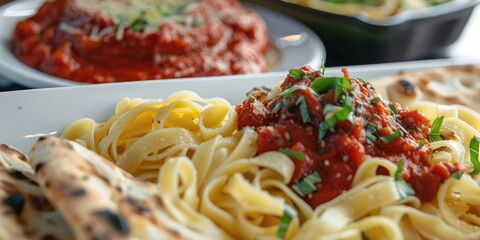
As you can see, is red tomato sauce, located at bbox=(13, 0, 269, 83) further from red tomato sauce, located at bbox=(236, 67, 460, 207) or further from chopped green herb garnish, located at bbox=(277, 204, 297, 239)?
chopped green herb garnish, located at bbox=(277, 204, 297, 239)

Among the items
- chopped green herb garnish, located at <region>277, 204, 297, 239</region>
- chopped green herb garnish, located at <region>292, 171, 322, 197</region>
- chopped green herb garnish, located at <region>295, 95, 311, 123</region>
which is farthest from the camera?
chopped green herb garnish, located at <region>295, 95, 311, 123</region>

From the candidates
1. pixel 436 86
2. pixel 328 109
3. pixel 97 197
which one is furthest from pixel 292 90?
pixel 436 86

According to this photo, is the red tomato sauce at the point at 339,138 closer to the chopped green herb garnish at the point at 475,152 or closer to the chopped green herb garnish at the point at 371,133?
the chopped green herb garnish at the point at 371,133

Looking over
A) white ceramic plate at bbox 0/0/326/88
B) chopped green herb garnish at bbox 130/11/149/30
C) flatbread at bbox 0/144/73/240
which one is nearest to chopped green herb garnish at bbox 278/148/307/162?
flatbread at bbox 0/144/73/240

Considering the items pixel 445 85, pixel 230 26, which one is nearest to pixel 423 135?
pixel 445 85

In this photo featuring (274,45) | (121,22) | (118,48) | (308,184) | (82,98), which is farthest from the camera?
(274,45)

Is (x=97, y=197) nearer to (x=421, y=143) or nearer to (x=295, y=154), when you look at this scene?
(x=295, y=154)

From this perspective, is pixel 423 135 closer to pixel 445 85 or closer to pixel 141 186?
pixel 445 85
